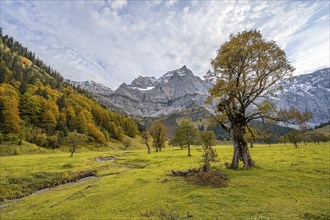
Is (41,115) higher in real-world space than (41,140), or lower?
higher

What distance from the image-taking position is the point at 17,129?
83.4 m

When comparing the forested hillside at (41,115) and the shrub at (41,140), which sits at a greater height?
the forested hillside at (41,115)

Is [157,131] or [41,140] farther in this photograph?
[157,131]

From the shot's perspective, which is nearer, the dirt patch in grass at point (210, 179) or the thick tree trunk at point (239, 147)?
the dirt patch in grass at point (210, 179)

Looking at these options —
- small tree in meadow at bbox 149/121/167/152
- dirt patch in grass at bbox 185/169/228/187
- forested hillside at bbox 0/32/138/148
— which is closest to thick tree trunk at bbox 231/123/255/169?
dirt patch in grass at bbox 185/169/228/187

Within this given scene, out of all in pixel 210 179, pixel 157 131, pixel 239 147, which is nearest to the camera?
pixel 210 179

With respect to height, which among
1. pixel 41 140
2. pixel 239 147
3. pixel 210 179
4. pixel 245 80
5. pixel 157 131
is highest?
pixel 245 80

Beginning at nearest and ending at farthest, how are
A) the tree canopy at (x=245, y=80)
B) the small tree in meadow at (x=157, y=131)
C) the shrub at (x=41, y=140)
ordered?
the tree canopy at (x=245, y=80)
the shrub at (x=41, y=140)
the small tree in meadow at (x=157, y=131)

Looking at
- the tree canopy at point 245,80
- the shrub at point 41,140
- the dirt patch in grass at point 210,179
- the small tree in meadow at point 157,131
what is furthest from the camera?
the small tree in meadow at point 157,131

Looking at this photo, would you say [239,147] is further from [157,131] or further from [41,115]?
[41,115]

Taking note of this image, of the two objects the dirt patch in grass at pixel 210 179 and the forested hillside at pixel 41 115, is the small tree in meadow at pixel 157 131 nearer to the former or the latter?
the forested hillside at pixel 41 115

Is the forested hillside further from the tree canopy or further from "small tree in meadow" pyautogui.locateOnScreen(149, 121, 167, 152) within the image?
the tree canopy

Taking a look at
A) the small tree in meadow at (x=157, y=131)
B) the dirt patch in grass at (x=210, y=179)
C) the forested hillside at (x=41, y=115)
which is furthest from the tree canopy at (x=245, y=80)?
the forested hillside at (x=41, y=115)

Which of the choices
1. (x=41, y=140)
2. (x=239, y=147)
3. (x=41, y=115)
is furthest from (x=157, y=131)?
(x=239, y=147)
